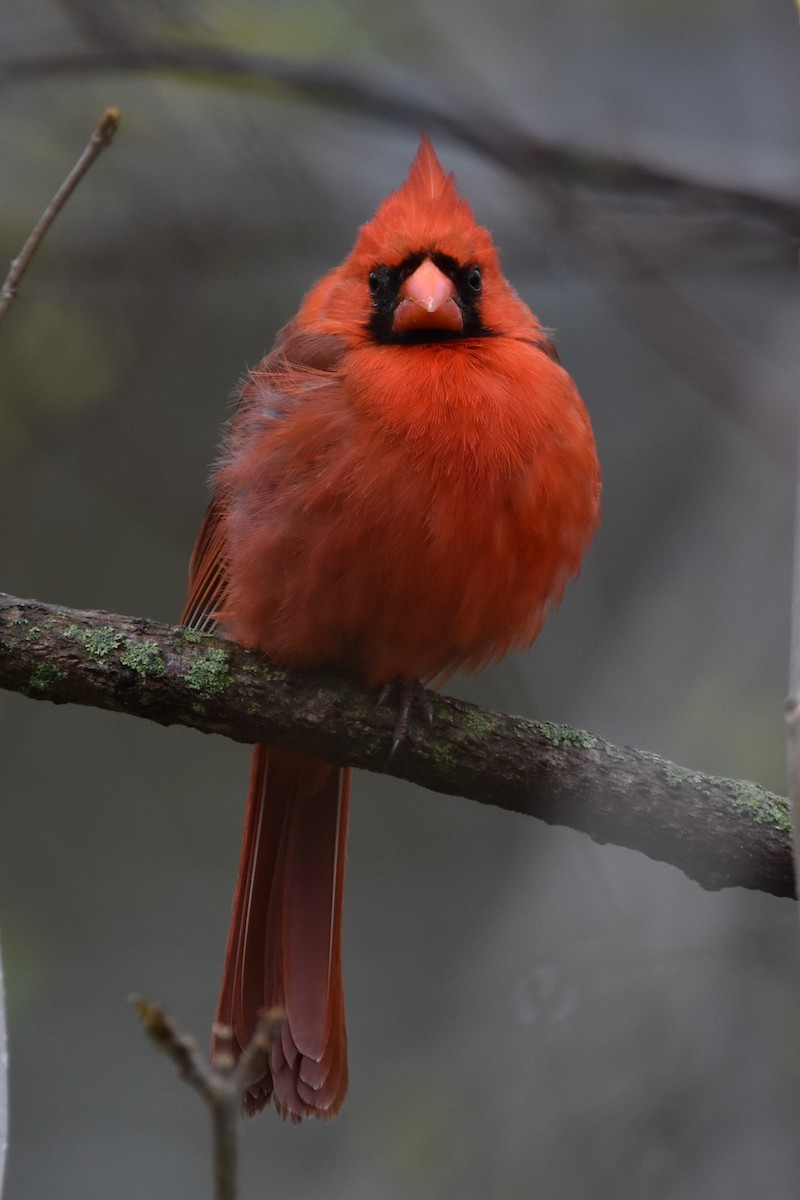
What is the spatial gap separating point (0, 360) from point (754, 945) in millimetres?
2564

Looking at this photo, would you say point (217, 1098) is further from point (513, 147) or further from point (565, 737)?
point (513, 147)

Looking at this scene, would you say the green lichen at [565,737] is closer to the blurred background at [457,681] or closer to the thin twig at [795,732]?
the blurred background at [457,681]

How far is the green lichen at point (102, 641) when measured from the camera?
93.2 inches

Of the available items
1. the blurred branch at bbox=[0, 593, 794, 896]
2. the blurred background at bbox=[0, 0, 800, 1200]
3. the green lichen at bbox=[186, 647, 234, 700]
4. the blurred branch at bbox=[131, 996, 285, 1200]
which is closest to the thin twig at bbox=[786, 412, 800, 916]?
the blurred branch at bbox=[131, 996, 285, 1200]

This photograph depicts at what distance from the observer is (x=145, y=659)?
240 cm

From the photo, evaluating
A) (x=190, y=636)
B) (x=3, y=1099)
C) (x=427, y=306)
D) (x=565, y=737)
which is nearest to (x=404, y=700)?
(x=565, y=737)

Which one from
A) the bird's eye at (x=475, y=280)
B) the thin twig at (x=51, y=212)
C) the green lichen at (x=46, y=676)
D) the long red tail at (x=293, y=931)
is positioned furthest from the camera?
the bird's eye at (x=475, y=280)

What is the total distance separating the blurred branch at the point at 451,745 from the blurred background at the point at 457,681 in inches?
11.7

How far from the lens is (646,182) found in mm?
3443

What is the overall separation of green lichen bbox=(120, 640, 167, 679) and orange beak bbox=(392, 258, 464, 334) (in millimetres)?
866

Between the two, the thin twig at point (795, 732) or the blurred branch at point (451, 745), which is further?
the blurred branch at point (451, 745)

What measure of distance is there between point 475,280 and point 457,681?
1894mm

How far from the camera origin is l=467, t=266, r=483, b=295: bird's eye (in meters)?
3.03

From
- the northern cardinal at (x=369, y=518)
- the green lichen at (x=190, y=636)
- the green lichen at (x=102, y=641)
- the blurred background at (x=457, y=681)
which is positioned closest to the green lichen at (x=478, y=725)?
the northern cardinal at (x=369, y=518)
